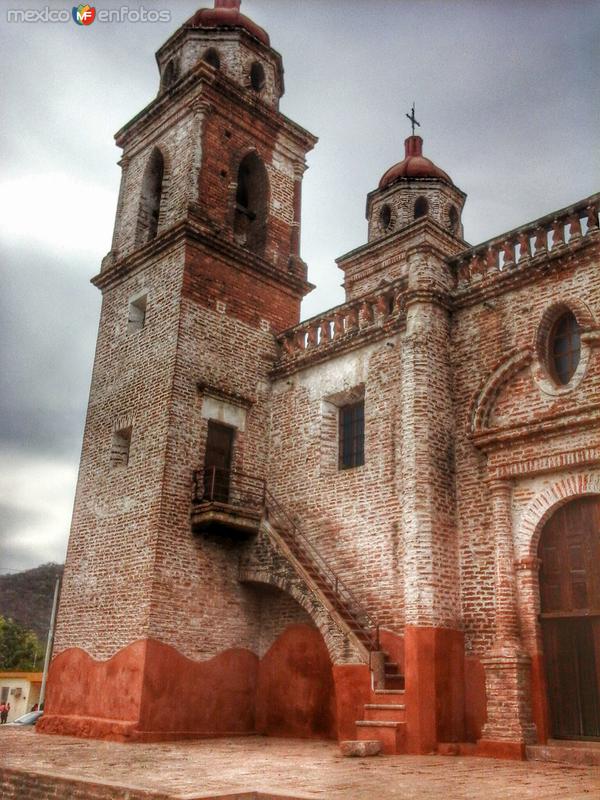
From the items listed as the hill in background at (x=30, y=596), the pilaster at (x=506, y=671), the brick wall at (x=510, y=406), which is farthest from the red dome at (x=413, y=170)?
the hill in background at (x=30, y=596)

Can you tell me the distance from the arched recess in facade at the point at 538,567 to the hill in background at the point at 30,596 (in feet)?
209

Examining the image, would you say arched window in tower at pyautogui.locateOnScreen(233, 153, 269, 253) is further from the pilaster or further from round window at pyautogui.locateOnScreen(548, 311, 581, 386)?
the pilaster

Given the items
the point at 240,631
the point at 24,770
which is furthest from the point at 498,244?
the point at 24,770

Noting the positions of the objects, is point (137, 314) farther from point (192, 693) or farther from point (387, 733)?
point (387, 733)

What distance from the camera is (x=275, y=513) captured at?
50.6ft

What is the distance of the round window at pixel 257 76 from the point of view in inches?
779

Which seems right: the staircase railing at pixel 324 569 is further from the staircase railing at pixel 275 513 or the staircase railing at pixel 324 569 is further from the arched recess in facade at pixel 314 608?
the arched recess in facade at pixel 314 608

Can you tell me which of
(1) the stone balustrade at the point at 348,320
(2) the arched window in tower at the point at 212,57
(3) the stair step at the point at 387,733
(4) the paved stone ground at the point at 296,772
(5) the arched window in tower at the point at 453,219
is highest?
(2) the arched window in tower at the point at 212,57

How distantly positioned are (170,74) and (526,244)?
11.7 m

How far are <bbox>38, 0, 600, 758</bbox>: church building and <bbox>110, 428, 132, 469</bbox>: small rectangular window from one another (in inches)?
2.0

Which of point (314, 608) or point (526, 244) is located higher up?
point (526, 244)

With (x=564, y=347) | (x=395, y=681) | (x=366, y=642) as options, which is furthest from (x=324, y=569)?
(x=564, y=347)

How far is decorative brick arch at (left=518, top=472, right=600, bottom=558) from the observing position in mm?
11047

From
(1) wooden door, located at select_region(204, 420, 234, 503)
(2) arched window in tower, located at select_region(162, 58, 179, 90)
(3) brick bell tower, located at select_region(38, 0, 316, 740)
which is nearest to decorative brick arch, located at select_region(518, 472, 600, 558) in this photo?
(1) wooden door, located at select_region(204, 420, 234, 503)
